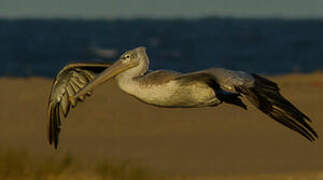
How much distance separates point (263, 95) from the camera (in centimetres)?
993

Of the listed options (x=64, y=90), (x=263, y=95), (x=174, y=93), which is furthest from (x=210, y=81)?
(x=64, y=90)

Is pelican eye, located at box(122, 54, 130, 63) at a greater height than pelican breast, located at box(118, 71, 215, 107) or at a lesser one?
greater

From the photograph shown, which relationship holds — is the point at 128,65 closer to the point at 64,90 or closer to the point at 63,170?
the point at 64,90

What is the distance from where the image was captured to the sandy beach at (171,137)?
17172 millimetres

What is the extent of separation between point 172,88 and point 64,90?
80.9 inches

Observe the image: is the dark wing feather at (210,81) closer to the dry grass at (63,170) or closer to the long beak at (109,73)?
the long beak at (109,73)

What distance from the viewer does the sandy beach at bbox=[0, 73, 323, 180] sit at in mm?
17172

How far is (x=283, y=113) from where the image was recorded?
1005cm

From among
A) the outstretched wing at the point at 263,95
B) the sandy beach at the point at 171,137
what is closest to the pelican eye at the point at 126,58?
the outstretched wing at the point at 263,95

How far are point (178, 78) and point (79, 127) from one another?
10.4 meters

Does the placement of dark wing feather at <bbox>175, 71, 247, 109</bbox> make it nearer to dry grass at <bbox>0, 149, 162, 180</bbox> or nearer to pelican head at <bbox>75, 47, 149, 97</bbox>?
pelican head at <bbox>75, 47, 149, 97</bbox>

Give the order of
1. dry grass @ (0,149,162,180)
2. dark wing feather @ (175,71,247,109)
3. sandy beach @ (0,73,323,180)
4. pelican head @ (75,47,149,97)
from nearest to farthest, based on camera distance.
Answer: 1. dark wing feather @ (175,71,247,109)
2. pelican head @ (75,47,149,97)
3. dry grass @ (0,149,162,180)
4. sandy beach @ (0,73,323,180)

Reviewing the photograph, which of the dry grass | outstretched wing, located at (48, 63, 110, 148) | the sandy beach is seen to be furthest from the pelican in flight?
the sandy beach

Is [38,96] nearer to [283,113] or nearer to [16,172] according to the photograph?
[16,172]
